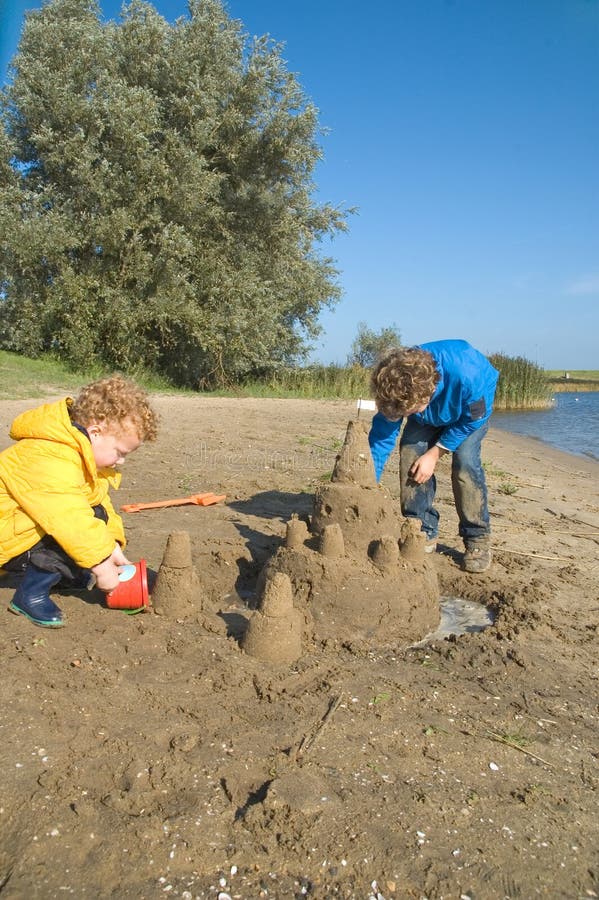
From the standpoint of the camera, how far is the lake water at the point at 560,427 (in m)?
15.0

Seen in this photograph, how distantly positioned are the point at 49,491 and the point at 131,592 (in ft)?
2.05

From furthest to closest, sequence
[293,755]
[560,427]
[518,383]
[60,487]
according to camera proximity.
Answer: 1. [518,383]
2. [560,427]
3. [60,487]
4. [293,755]

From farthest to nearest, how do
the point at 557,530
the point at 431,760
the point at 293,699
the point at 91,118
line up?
the point at 91,118, the point at 557,530, the point at 293,699, the point at 431,760

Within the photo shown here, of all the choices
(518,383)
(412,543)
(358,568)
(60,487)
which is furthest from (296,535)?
(518,383)

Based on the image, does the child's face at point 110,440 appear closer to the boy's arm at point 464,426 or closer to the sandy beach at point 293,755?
the sandy beach at point 293,755

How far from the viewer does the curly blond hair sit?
3.11 meters

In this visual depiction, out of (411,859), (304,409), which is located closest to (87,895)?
(411,859)

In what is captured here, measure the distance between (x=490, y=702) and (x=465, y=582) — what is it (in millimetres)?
1548

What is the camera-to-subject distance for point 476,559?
4.45 metres

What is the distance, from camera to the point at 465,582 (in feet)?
13.7

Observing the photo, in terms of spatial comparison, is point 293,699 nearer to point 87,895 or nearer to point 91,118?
point 87,895

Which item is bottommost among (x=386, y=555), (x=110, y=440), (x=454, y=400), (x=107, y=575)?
(x=107, y=575)

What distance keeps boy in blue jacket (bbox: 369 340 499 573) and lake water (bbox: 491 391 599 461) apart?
32.2 ft

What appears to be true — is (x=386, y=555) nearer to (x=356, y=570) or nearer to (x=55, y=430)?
(x=356, y=570)
